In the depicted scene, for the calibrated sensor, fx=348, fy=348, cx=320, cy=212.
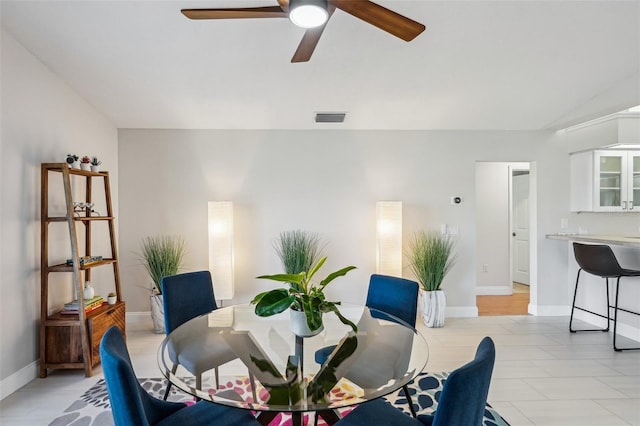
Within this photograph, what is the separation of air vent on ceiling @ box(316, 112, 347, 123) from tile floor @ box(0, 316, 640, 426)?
102 inches

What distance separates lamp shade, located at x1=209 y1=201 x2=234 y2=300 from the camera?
3965 mm

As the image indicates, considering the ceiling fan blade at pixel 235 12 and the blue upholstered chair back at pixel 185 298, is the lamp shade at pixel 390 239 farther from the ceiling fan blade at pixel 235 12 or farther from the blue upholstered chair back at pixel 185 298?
the ceiling fan blade at pixel 235 12

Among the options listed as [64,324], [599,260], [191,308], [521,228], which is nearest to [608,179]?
[599,260]

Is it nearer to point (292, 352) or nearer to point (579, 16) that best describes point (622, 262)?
point (579, 16)

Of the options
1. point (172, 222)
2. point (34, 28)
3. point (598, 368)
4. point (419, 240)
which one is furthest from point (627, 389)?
point (34, 28)

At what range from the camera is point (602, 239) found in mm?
3596

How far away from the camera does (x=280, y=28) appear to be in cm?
266

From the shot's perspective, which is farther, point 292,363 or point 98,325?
point 98,325

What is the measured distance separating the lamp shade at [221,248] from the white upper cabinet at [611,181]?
4398 millimetres

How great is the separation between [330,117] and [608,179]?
3.53 metres

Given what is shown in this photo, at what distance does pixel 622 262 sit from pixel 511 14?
9.66ft

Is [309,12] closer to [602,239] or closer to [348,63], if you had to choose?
[348,63]

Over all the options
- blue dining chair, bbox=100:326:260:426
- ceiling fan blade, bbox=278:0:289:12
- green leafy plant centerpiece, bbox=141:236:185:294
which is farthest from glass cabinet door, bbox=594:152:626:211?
green leafy plant centerpiece, bbox=141:236:185:294

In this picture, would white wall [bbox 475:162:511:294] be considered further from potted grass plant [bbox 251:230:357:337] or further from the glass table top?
potted grass plant [bbox 251:230:357:337]
